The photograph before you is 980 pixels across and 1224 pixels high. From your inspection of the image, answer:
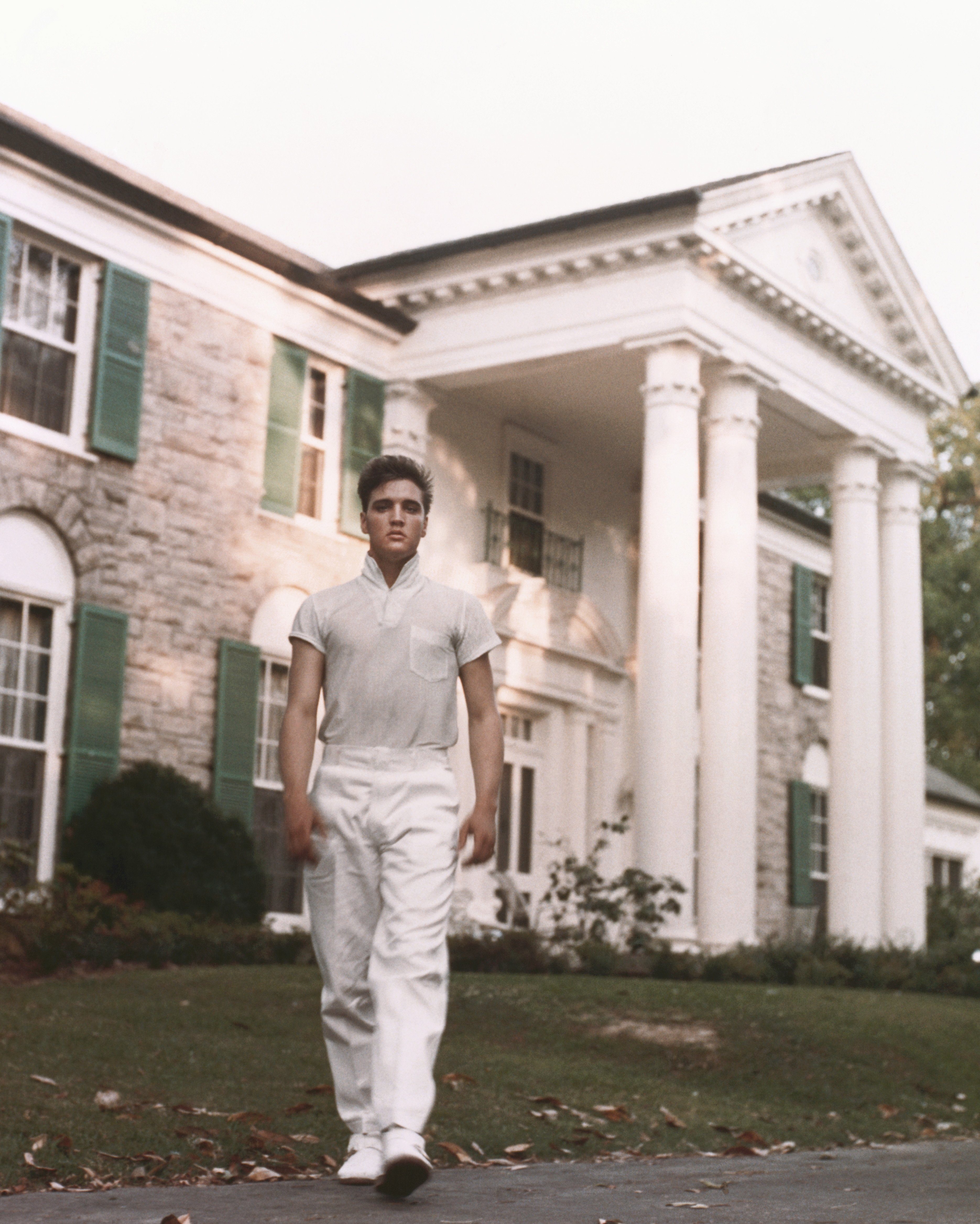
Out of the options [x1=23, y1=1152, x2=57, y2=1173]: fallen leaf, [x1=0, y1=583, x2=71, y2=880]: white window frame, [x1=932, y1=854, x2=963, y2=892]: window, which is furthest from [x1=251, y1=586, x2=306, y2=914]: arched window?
[x1=932, y1=854, x2=963, y2=892]: window

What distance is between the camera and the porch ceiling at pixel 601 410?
18.3m

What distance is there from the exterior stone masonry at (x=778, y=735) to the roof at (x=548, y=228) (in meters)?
8.11

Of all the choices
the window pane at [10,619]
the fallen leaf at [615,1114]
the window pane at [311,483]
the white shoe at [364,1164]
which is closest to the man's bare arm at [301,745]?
the white shoe at [364,1164]

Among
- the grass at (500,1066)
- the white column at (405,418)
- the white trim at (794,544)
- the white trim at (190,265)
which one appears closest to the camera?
the grass at (500,1066)

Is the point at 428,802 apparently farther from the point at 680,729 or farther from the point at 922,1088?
the point at 680,729

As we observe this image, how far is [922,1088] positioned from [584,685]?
11.0 meters

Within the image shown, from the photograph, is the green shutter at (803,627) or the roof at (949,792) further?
the roof at (949,792)

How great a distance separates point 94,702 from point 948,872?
21.1m

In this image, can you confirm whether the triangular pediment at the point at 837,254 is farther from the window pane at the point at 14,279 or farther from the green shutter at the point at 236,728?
the window pane at the point at 14,279

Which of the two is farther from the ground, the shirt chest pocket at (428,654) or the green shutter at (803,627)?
the green shutter at (803,627)

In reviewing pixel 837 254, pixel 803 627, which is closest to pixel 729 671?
pixel 837 254

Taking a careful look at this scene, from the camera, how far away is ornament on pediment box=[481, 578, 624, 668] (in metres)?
19.2

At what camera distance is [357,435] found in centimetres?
1772

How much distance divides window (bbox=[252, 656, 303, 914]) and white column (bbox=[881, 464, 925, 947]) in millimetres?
7347
